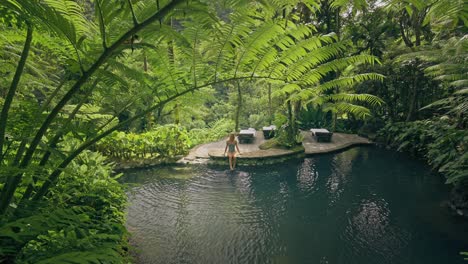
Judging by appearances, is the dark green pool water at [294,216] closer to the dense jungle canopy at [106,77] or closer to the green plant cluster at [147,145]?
the green plant cluster at [147,145]

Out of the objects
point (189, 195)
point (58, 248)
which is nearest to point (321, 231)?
point (189, 195)

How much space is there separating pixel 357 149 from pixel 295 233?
8266 millimetres

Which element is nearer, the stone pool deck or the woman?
the woman

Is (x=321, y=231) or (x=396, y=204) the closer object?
(x=321, y=231)

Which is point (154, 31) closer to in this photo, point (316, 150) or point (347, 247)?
point (347, 247)

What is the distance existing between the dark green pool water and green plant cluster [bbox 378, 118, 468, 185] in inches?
31.5

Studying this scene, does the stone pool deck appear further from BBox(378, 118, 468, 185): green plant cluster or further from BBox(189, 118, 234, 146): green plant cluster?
BBox(378, 118, 468, 185): green plant cluster

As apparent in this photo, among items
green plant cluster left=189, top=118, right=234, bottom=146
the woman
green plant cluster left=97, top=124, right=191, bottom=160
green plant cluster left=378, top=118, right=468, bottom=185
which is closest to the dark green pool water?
the woman

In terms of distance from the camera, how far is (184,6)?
1484mm

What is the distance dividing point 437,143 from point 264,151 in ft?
Result: 17.2

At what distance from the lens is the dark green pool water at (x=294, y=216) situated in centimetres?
467

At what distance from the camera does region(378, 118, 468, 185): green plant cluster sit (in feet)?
19.7

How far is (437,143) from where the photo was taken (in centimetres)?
786

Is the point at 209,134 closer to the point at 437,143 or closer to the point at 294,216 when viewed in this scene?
the point at 294,216
